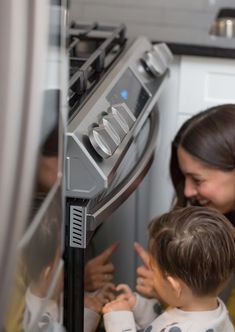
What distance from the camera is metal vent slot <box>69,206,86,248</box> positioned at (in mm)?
1129

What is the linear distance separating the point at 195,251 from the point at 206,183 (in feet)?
0.93

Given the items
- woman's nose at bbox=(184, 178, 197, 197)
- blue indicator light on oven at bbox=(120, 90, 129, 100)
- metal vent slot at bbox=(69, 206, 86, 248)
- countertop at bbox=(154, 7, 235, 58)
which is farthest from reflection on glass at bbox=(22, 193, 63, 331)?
countertop at bbox=(154, 7, 235, 58)

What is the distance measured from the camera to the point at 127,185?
4.30 ft

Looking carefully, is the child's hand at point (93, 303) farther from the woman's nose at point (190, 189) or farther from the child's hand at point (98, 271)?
the woman's nose at point (190, 189)

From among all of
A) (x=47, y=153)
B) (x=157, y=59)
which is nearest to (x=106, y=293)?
(x=157, y=59)

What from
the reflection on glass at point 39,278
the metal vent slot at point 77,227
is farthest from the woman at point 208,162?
the reflection on glass at point 39,278

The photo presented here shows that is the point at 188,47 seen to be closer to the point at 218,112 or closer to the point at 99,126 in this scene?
the point at 218,112

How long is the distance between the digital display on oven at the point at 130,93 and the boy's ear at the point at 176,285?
1.05 ft

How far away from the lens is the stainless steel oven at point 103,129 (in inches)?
44.4

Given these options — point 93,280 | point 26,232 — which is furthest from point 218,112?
point 26,232

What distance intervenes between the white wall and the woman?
1.61ft

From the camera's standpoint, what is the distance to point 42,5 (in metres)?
0.77

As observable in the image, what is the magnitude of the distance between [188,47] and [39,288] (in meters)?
0.97

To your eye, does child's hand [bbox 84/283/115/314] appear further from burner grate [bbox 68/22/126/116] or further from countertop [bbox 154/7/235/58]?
countertop [bbox 154/7/235/58]
